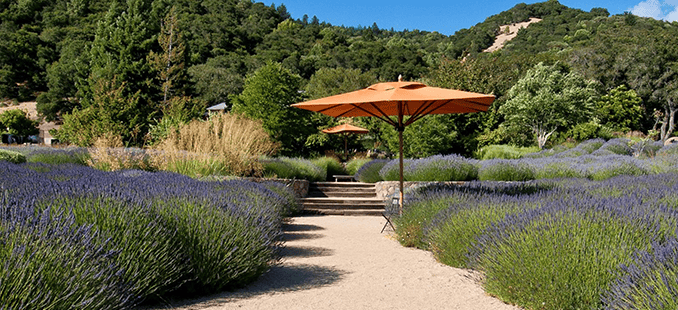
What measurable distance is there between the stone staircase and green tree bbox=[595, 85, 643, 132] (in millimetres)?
27690

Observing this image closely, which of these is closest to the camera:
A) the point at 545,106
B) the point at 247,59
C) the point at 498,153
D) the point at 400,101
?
the point at 400,101

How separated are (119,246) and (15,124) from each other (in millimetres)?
41646

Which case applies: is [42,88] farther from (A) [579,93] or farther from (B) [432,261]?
(B) [432,261]

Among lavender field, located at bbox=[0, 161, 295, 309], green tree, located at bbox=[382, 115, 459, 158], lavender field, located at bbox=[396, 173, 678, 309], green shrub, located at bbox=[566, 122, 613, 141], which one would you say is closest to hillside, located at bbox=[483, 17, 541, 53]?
green shrub, located at bbox=[566, 122, 613, 141]

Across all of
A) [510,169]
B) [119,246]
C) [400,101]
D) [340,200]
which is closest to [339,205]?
[340,200]

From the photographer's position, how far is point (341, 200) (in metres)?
11.1

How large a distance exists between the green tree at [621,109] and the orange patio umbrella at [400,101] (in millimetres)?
30854

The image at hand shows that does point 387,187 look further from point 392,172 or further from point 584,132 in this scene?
point 584,132

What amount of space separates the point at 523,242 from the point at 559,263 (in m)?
0.31

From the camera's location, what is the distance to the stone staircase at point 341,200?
10.6 metres

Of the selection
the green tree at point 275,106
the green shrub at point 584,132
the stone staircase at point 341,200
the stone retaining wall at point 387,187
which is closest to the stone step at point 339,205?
the stone staircase at point 341,200

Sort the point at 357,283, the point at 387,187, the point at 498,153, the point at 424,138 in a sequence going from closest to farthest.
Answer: the point at 357,283, the point at 387,187, the point at 424,138, the point at 498,153

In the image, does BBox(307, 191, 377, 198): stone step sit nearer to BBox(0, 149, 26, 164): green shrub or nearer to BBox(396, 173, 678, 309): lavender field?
BBox(0, 149, 26, 164): green shrub

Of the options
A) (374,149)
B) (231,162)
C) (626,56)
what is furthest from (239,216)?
(626,56)
